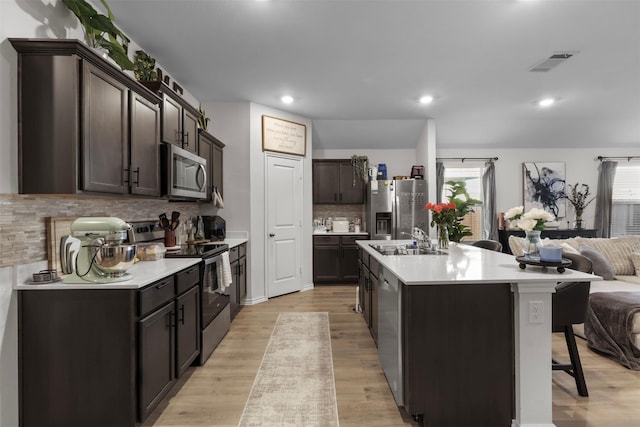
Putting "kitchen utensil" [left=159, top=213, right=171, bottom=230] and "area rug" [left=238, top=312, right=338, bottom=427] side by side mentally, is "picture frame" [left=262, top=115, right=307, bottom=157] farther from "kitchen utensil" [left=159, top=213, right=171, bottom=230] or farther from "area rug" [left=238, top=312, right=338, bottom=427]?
"area rug" [left=238, top=312, right=338, bottom=427]

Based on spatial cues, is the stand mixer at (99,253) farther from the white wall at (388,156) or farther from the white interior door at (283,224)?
the white wall at (388,156)

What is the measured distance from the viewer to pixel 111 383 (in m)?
1.73

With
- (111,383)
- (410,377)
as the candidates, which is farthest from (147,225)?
(410,377)

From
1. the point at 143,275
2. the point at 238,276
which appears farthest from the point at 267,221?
the point at 143,275

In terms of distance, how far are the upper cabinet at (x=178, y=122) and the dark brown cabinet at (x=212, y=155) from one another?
19cm

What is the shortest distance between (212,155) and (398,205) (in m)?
3.20

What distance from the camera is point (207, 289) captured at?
2.75 metres

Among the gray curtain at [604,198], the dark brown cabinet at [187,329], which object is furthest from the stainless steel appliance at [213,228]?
the gray curtain at [604,198]

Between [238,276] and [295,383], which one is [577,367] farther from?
[238,276]

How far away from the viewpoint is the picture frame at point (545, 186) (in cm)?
631

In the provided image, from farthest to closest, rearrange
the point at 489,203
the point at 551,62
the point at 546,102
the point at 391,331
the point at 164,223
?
1. the point at 489,203
2. the point at 546,102
3. the point at 551,62
4. the point at 164,223
5. the point at 391,331

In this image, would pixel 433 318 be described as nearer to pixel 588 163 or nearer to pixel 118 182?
pixel 118 182

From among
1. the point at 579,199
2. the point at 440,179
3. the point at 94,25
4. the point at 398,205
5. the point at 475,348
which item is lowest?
the point at 475,348

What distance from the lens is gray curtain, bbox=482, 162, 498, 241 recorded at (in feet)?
20.2
